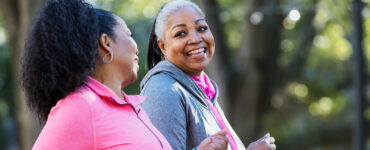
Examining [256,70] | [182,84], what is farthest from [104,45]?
[256,70]

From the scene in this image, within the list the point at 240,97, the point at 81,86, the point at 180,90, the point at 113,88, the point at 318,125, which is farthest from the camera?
the point at 318,125

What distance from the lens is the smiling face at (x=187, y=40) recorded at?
2.77 meters

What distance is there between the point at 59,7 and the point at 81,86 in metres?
0.28

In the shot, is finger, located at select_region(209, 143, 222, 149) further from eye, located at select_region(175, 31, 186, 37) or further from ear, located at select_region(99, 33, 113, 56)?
eye, located at select_region(175, 31, 186, 37)

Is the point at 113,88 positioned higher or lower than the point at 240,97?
higher

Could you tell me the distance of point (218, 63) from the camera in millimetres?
9297

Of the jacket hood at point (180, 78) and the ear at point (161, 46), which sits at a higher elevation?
the ear at point (161, 46)

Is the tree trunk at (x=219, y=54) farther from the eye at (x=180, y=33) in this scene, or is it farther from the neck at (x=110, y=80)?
the neck at (x=110, y=80)

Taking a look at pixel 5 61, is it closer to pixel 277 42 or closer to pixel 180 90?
pixel 277 42

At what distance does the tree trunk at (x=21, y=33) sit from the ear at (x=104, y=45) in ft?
17.5

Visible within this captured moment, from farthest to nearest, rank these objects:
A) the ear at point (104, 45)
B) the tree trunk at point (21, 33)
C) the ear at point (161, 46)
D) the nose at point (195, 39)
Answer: the tree trunk at point (21, 33)
the ear at point (161, 46)
the nose at point (195, 39)
the ear at point (104, 45)

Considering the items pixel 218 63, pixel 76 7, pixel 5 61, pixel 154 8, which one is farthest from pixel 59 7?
pixel 5 61

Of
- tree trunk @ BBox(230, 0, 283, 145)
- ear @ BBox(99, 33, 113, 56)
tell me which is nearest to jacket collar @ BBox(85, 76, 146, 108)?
ear @ BBox(99, 33, 113, 56)

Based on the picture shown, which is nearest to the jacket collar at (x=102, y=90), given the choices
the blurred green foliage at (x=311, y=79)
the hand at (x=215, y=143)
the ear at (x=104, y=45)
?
the ear at (x=104, y=45)
